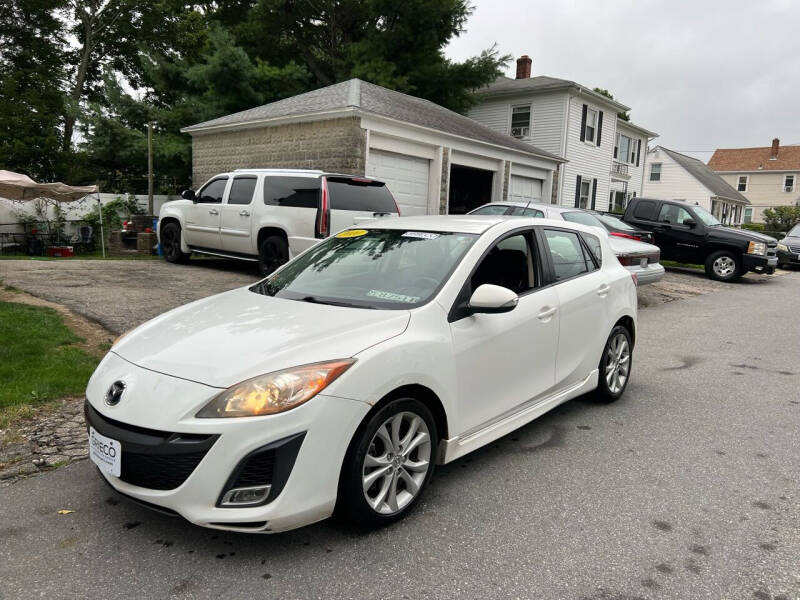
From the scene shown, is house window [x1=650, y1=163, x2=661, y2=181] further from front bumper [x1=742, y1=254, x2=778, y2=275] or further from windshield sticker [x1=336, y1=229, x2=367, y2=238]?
windshield sticker [x1=336, y1=229, x2=367, y2=238]

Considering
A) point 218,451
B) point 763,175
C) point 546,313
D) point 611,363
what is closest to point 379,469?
point 218,451

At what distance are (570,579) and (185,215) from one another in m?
10.9

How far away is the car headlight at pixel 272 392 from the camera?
2.54m

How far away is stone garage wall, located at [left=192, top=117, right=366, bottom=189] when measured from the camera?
13484 millimetres

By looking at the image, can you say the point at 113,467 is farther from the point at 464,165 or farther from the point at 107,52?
the point at 107,52

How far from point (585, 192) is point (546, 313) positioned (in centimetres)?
2667

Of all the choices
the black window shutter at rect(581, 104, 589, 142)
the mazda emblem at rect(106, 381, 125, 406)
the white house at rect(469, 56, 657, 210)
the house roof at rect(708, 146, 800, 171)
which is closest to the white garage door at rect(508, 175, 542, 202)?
the white house at rect(469, 56, 657, 210)

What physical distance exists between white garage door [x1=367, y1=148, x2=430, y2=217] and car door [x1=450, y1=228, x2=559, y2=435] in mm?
10302

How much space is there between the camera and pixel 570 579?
2594mm

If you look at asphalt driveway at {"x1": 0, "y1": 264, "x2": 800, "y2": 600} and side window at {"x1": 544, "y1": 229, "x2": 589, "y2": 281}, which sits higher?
side window at {"x1": 544, "y1": 229, "x2": 589, "y2": 281}

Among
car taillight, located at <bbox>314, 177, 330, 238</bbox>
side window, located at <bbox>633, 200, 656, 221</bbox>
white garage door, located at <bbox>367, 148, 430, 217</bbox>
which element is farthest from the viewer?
side window, located at <bbox>633, 200, 656, 221</bbox>

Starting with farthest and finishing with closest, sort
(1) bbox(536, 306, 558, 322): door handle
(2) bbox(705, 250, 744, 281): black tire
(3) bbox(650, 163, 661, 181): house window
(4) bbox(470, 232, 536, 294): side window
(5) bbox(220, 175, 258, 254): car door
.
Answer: (3) bbox(650, 163, 661, 181): house window
(2) bbox(705, 250, 744, 281): black tire
(5) bbox(220, 175, 258, 254): car door
(1) bbox(536, 306, 558, 322): door handle
(4) bbox(470, 232, 536, 294): side window

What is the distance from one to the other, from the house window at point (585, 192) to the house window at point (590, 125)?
1940mm

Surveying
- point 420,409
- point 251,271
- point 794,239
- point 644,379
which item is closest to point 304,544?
point 420,409
